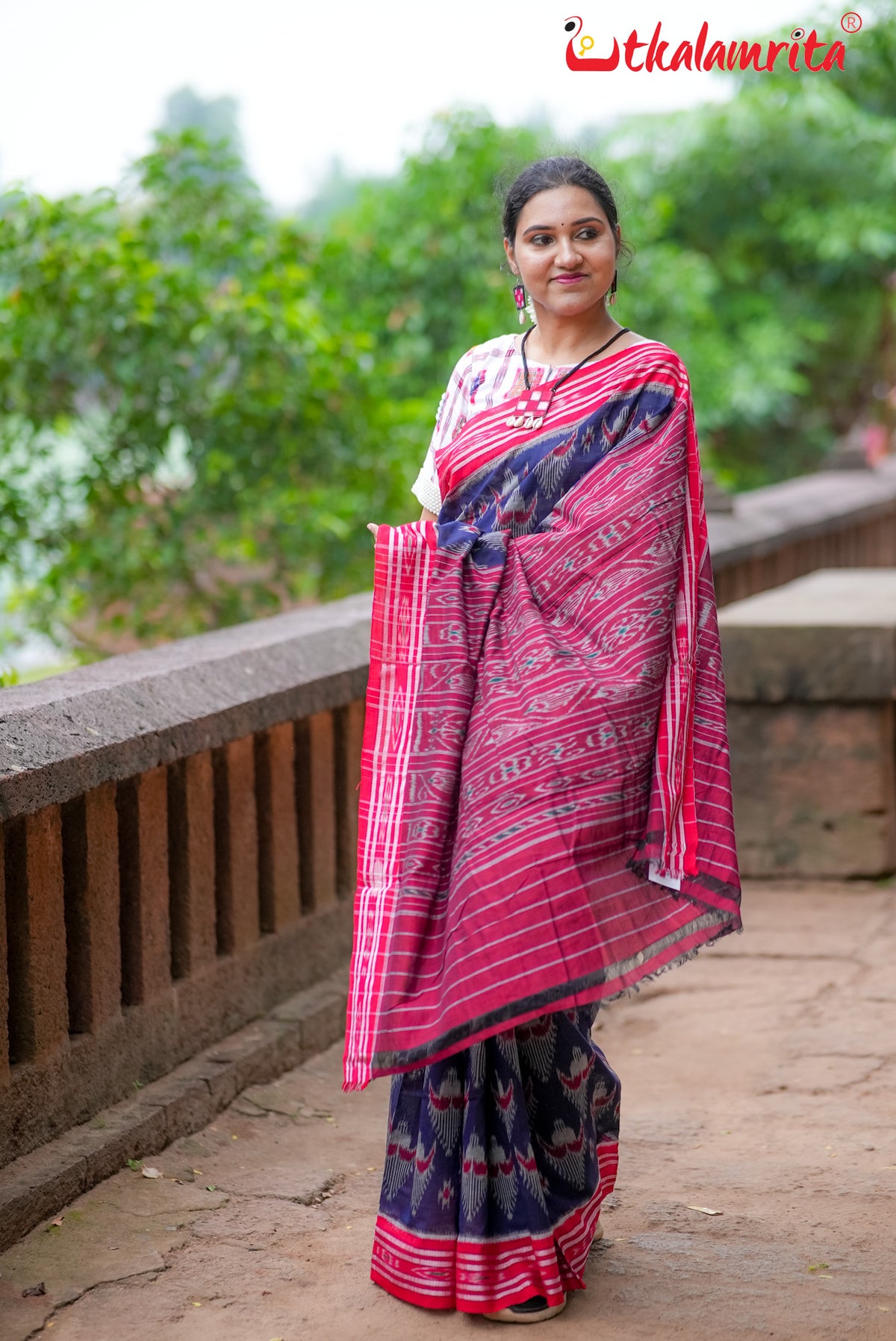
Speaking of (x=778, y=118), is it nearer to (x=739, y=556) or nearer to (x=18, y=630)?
(x=739, y=556)

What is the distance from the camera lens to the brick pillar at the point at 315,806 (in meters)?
3.62

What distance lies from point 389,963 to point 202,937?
0.99 meters

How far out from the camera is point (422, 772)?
7.71ft

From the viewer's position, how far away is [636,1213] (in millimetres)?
2666

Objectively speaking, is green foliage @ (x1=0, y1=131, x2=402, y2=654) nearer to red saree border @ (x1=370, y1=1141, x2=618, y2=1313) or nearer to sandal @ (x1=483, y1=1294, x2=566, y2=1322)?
red saree border @ (x1=370, y1=1141, x2=618, y2=1313)

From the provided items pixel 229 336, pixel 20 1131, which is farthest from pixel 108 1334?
pixel 229 336

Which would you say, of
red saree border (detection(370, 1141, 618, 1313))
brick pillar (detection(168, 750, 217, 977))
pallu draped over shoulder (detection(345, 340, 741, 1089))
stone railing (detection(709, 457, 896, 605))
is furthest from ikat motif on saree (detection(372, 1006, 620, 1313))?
stone railing (detection(709, 457, 896, 605))

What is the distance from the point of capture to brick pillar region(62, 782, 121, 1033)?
2.78m

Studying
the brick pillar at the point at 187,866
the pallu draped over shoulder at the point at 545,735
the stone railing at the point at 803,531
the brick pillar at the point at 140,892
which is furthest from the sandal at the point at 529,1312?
the stone railing at the point at 803,531

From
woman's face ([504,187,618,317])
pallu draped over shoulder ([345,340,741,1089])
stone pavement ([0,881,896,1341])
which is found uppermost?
woman's face ([504,187,618,317])

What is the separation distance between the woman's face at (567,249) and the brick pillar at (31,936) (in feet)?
3.81

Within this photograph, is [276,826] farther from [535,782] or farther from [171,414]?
[171,414]

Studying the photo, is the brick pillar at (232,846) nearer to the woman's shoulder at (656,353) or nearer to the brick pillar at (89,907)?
the brick pillar at (89,907)

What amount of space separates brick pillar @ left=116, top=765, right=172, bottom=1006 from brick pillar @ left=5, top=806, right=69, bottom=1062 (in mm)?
277
